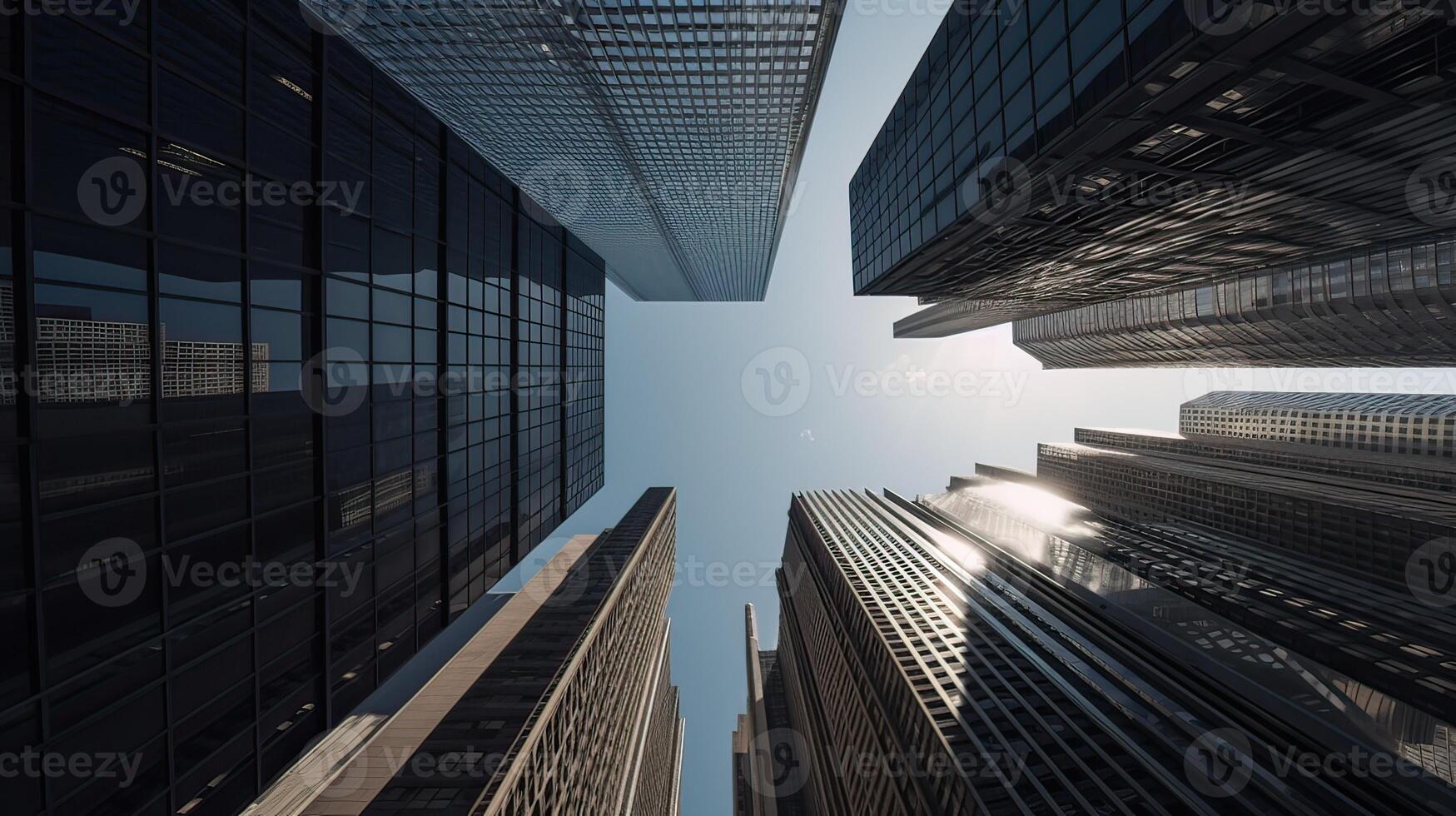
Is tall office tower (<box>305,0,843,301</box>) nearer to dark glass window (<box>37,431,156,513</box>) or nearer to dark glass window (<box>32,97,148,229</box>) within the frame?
dark glass window (<box>32,97,148,229</box>)

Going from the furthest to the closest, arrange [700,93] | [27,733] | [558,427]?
1. [700,93]
2. [558,427]
3. [27,733]

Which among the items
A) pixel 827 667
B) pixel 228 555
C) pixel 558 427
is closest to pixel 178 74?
pixel 228 555

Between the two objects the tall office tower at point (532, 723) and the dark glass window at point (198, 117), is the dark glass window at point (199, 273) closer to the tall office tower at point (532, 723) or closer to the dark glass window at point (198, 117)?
the dark glass window at point (198, 117)

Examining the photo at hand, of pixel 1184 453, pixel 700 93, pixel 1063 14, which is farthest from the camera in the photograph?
pixel 1184 453

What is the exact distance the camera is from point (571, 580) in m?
83.2

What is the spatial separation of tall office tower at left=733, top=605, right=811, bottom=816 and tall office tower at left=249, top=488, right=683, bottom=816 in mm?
31671

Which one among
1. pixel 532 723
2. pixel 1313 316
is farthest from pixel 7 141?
pixel 1313 316

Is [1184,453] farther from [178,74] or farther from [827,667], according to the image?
[178,74]

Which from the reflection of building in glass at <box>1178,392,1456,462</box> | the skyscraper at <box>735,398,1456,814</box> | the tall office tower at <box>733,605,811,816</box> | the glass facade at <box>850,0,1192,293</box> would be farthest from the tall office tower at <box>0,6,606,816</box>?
the reflection of building in glass at <box>1178,392,1456,462</box>

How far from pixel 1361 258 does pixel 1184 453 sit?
3594 inches

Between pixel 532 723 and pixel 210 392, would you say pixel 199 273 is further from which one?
pixel 532 723

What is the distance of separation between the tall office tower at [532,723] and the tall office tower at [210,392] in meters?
7.13

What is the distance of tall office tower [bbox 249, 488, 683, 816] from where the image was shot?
37.2 m

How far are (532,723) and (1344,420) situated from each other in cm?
18872
